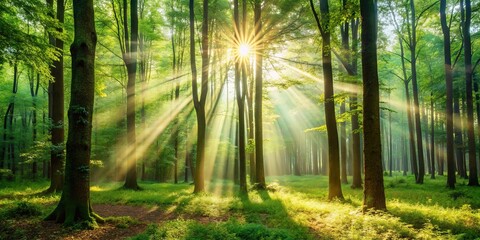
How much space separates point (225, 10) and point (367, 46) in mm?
14722

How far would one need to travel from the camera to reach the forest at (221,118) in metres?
7.31

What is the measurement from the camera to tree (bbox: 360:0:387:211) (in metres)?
8.11

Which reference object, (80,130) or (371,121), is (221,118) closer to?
(371,121)

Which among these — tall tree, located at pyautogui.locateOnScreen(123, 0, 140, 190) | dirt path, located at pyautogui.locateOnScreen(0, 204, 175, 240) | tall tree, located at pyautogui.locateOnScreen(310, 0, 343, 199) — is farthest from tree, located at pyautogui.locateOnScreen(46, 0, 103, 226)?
tall tree, located at pyautogui.locateOnScreen(123, 0, 140, 190)

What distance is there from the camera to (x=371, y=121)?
8.23 metres

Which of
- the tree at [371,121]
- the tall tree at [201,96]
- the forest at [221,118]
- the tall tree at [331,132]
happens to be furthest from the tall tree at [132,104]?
the tree at [371,121]

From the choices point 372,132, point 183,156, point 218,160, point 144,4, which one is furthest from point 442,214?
point 218,160

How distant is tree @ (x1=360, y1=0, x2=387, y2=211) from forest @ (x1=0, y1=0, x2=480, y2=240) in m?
0.03

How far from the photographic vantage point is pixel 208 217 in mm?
9492

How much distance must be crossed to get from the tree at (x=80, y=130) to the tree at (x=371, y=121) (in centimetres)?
736

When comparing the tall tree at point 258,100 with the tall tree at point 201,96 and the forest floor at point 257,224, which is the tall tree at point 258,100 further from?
the forest floor at point 257,224

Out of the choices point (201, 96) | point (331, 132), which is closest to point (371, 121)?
point (331, 132)

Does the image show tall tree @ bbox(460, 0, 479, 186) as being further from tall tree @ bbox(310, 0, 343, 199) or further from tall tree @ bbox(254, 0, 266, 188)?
tall tree @ bbox(254, 0, 266, 188)

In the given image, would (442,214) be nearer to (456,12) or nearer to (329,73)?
(329,73)
